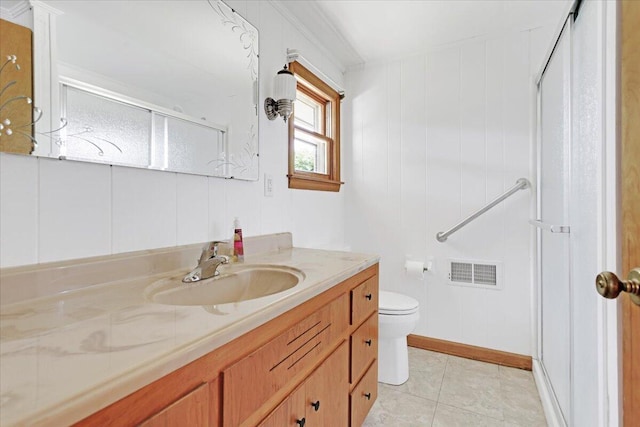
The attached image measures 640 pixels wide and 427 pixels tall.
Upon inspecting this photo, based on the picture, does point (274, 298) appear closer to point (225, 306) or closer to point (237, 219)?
point (225, 306)

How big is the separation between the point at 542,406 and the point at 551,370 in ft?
0.70

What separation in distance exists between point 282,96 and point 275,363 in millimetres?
1317

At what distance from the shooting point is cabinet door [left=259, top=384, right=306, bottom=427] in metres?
0.79

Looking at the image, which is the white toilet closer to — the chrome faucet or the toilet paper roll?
the toilet paper roll

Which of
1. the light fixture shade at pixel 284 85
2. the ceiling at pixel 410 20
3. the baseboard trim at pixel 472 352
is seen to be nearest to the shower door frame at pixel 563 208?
the baseboard trim at pixel 472 352

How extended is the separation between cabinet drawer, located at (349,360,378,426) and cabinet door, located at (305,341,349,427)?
57mm

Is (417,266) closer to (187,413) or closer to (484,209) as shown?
(484,209)

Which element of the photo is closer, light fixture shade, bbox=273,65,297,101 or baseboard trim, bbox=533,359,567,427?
baseboard trim, bbox=533,359,567,427

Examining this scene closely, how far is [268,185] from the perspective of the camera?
67.1 inches

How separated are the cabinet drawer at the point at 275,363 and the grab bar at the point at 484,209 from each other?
137cm

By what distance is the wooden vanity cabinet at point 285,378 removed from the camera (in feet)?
1.73

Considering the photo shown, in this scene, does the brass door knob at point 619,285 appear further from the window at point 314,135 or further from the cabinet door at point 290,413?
the window at point 314,135

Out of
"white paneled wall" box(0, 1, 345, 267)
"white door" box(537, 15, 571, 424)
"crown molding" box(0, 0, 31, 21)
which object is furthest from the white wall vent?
"crown molding" box(0, 0, 31, 21)

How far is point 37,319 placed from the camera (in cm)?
67
